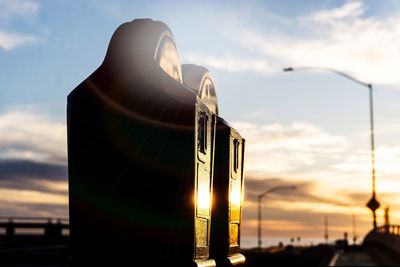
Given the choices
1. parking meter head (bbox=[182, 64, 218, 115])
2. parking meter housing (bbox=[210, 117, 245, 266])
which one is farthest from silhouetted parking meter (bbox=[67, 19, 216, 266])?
parking meter head (bbox=[182, 64, 218, 115])

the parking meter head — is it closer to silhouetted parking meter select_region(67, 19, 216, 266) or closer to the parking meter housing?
the parking meter housing

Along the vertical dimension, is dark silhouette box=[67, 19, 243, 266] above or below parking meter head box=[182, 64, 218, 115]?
below

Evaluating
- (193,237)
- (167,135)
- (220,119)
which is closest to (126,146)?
(167,135)

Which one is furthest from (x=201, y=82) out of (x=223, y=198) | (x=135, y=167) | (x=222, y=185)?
(x=135, y=167)

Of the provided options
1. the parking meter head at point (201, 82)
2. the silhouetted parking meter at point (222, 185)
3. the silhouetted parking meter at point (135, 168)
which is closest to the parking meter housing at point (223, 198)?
the silhouetted parking meter at point (222, 185)

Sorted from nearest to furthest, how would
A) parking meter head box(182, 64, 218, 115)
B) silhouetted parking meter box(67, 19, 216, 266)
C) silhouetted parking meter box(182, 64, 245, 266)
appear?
silhouetted parking meter box(67, 19, 216, 266) < silhouetted parking meter box(182, 64, 245, 266) < parking meter head box(182, 64, 218, 115)

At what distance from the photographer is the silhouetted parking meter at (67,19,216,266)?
21.5 ft

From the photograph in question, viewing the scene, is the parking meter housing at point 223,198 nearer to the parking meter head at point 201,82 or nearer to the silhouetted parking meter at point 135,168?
the parking meter head at point 201,82

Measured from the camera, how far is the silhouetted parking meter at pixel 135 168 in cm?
655

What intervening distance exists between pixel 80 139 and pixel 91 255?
3.40 feet

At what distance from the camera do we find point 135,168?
6.62 meters

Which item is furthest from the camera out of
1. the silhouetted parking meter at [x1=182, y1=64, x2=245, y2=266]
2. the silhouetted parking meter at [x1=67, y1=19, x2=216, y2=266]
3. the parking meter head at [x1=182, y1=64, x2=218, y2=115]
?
the parking meter head at [x1=182, y1=64, x2=218, y2=115]

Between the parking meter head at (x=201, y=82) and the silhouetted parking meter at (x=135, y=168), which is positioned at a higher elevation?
the parking meter head at (x=201, y=82)

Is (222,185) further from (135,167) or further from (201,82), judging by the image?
(135,167)
